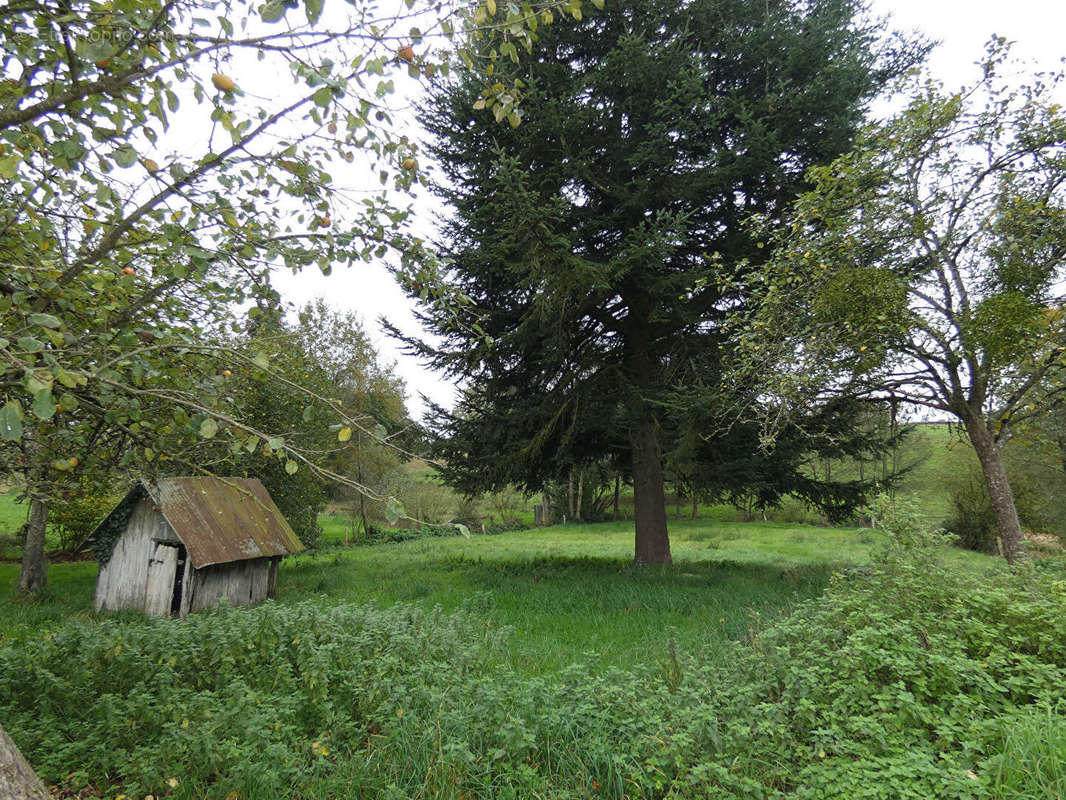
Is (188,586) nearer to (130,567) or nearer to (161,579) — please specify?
(161,579)

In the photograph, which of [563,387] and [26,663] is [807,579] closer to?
[563,387]

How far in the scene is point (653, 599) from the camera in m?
9.37

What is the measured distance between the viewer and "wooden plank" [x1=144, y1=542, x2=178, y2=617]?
10.3m

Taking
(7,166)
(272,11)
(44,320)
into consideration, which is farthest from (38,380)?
(272,11)

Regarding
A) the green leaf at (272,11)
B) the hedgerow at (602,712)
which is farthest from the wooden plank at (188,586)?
the green leaf at (272,11)

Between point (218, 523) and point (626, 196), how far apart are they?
36.3 feet

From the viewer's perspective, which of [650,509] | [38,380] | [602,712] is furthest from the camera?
[650,509]

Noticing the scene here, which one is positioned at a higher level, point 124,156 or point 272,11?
point 272,11

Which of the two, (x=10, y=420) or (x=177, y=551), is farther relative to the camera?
(x=177, y=551)

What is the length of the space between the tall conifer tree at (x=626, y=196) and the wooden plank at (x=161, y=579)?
6228 millimetres

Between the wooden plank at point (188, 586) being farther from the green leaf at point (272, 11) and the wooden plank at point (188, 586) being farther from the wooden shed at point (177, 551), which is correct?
the green leaf at point (272, 11)

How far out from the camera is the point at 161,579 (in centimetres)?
1038

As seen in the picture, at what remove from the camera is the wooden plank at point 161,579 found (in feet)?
33.7

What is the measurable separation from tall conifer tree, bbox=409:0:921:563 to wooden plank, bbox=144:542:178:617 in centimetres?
623
